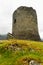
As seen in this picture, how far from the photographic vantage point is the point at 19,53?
29078 mm

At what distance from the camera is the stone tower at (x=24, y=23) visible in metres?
44.5

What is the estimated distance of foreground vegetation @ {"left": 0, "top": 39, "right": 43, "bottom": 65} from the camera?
87.0ft

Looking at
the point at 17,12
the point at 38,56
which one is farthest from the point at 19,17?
the point at 38,56

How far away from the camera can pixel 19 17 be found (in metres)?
44.6

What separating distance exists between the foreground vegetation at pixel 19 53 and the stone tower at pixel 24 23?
37.7ft

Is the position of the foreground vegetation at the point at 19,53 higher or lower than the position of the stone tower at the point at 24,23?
lower

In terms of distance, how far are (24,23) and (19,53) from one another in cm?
1581

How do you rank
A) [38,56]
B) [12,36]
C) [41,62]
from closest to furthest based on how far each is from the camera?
[41,62], [38,56], [12,36]

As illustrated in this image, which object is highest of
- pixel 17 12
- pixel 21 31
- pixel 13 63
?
pixel 17 12

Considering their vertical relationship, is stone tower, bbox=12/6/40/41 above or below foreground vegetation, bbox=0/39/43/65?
above

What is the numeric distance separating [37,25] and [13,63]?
2055cm

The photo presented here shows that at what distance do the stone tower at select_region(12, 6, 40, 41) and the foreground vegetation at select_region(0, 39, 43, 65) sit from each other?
11.5 meters

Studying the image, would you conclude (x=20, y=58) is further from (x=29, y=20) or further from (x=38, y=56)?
(x=29, y=20)

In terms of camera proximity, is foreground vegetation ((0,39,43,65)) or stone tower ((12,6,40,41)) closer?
foreground vegetation ((0,39,43,65))
